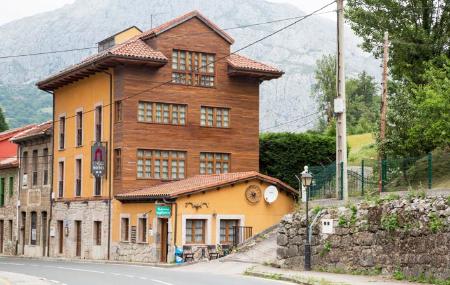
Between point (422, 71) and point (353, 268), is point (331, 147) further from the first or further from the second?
point (353, 268)

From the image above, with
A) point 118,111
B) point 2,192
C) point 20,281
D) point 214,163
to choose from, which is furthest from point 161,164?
point 2,192

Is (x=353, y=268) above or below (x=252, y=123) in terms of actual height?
below

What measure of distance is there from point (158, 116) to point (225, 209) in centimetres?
828

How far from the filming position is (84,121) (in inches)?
2146

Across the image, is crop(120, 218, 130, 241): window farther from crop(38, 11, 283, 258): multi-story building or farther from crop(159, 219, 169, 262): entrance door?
crop(159, 219, 169, 262): entrance door

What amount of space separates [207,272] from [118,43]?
1010 inches

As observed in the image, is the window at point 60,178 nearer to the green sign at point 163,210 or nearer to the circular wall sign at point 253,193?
the green sign at point 163,210

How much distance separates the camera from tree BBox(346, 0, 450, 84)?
4772 cm

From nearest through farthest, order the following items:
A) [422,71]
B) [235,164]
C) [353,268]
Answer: [353,268]
[422,71]
[235,164]

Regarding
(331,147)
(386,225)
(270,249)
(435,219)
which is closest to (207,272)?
(270,249)

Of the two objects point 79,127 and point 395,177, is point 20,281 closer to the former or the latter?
point 395,177

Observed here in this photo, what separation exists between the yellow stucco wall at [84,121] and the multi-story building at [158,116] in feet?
0.37

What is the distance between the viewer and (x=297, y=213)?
108 feet

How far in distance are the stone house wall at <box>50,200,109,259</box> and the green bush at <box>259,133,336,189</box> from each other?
35.3 ft
